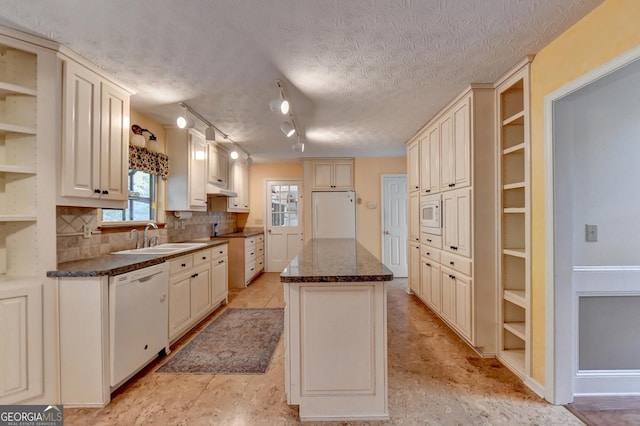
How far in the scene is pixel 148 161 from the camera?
3.17 m

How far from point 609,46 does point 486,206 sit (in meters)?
1.30

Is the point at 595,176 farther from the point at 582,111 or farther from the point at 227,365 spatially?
the point at 227,365

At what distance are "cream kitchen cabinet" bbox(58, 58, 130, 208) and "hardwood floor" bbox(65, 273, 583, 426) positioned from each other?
1408 mm

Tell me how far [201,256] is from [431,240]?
270 cm

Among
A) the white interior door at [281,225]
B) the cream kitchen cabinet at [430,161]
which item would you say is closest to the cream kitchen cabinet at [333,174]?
the white interior door at [281,225]

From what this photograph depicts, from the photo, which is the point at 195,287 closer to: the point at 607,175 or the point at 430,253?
the point at 430,253

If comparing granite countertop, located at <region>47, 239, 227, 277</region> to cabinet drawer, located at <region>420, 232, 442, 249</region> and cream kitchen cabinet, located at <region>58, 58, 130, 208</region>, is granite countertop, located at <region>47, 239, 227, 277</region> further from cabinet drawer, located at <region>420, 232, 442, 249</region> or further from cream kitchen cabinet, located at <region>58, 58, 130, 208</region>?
cabinet drawer, located at <region>420, 232, 442, 249</region>

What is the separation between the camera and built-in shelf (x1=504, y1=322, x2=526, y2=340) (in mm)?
2279

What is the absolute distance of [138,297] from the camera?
7.25ft

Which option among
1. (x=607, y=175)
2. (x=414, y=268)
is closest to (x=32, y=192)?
(x=607, y=175)

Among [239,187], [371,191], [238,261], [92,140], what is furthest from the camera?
[371,191]

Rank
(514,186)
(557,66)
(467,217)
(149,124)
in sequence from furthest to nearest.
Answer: (149,124) < (467,217) < (514,186) < (557,66)

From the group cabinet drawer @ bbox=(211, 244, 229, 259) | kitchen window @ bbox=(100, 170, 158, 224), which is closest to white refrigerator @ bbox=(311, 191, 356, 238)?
cabinet drawer @ bbox=(211, 244, 229, 259)

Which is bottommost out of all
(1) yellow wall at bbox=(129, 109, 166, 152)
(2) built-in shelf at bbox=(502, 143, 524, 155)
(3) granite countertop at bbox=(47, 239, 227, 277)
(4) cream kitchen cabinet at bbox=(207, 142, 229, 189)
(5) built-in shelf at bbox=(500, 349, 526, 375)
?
(5) built-in shelf at bbox=(500, 349, 526, 375)
